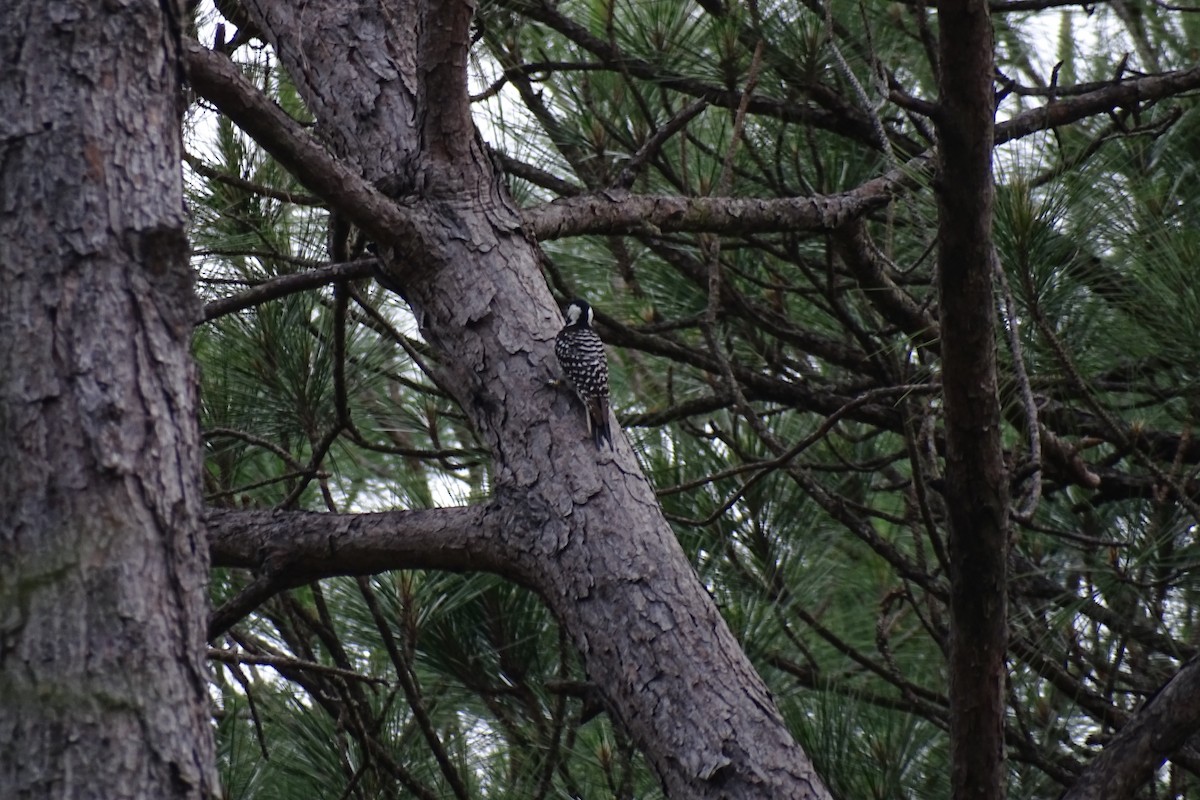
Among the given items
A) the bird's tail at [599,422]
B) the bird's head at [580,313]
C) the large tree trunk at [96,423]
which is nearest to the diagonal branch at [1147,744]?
the bird's tail at [599,422]

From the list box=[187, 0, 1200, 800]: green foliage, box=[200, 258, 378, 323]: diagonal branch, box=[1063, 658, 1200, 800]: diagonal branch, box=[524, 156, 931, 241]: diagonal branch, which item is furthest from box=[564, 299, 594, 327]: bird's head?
box=[1063, 658, 1200, 800]: diagonal branch

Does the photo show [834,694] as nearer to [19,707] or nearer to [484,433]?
[484,433]

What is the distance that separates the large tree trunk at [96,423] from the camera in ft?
2.90

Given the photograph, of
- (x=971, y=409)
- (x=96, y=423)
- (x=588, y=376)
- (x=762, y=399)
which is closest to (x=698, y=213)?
(x=588, y=376)

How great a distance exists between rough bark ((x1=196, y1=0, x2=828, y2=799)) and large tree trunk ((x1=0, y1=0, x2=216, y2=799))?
0.63 metres

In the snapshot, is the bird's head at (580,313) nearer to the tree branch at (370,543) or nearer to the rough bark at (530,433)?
the rough bark at (530,433)

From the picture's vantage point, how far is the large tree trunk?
0.88 meters


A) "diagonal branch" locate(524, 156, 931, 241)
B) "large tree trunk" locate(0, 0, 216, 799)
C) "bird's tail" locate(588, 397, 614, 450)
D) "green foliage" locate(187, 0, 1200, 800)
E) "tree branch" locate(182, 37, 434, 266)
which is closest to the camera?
"large tree trunk" locate(0, 0, 216, 799)

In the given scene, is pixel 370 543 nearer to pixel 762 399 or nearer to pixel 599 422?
pixel 599 422

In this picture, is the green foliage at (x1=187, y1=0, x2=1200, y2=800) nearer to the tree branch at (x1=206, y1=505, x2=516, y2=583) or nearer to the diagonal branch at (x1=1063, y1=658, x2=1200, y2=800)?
the tree branch at (x1=206, y1=505, x2=516, y2=583)

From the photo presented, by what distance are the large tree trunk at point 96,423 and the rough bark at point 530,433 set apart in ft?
2.06

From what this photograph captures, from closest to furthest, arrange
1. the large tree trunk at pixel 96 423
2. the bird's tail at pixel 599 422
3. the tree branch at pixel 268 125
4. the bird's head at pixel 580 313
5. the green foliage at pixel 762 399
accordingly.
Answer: the large tree trunk at pixel 96 423, the tree branch at pixel 268 125, the bird's tail at pixel 599 422, the green foliage at pixel 762 399, the bird's head at pixel 580 313

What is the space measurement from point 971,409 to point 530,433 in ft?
1.76

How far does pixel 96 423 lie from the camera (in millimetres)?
954
